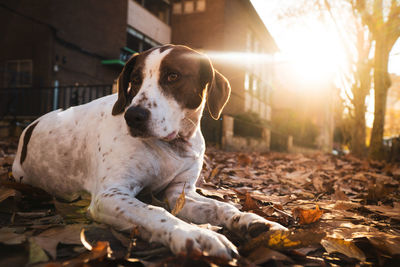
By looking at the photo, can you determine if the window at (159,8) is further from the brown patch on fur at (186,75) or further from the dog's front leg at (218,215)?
the dog's front leg at (218,215)

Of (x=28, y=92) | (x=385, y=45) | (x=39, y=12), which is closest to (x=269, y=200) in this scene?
(x=385, y=45)

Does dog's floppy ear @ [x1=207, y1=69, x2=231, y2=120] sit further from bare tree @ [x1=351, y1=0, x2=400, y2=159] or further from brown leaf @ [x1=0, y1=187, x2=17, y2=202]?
bare tree @ [x1=351, y1=0, x2=400, y2=159]

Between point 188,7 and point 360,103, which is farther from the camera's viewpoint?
point 188,7

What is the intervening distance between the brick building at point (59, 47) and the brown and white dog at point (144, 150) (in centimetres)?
843

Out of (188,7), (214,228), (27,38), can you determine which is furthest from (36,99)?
(214,228)

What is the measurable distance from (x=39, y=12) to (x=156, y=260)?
15.9 metres

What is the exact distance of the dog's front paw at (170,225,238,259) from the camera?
1.42 m

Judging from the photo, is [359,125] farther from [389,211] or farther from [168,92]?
[168,92]

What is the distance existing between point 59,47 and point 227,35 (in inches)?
388

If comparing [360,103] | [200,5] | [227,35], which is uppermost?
[200,5]

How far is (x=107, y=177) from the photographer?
7.06 ft

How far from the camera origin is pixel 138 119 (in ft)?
6.78

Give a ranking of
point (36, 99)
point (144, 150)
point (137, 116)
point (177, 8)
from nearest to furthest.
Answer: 1. point (137, 116)
2. point (144, 150)
3. point (36, 99)
4. point (177, 8)

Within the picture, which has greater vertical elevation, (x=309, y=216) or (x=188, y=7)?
(x=188, y=7)
